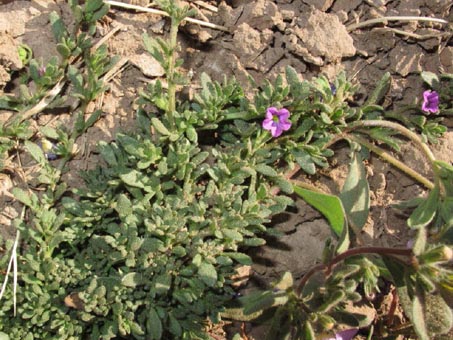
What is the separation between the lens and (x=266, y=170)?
10.8 feet

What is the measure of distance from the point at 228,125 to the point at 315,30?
81 centimetres

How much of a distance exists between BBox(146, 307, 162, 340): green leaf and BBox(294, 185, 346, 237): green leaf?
1.05m

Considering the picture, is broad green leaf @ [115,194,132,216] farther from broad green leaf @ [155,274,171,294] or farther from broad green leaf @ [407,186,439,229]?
broad green leaf @ [407,186,439,229]

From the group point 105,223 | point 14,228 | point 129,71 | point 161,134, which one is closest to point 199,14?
point 129,71

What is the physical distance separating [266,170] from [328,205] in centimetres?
39

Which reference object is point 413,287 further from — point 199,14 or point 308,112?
point 199,14

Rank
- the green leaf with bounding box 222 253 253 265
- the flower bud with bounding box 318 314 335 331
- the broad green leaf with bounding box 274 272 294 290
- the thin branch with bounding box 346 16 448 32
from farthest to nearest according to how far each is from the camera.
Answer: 1. the thin branch with bounding box 346 16 448 32
2. the green leaf with bounding box 222 253 253 265
3. the broad green leaf with bounding box 274 272 294 290
4. the flower bud with bounding box 318 314 335 331

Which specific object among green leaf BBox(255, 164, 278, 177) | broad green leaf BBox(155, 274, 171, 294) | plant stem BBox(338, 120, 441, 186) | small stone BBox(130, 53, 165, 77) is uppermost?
small stone BBox(130, 53, 165, 77)

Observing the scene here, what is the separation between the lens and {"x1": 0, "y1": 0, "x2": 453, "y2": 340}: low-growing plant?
9.70 ft

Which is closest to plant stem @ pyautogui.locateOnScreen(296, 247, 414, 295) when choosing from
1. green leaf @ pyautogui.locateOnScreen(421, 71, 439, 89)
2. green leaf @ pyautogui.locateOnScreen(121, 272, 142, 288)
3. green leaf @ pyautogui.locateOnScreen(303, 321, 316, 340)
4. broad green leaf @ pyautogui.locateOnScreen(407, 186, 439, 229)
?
green leaf @ pyautogui.locateOnScreen(303, 321, 316, 340)

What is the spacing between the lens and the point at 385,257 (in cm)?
276

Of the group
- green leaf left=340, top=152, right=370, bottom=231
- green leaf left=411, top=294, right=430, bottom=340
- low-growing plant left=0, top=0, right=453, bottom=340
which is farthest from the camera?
green leaf left=340, top=152, right=370, bottom=231

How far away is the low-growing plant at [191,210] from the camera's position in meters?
2.96

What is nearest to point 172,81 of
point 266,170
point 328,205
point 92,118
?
point 92,118
